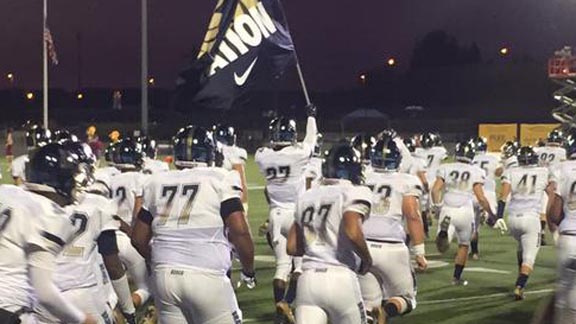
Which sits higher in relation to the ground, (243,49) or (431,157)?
(243,49)

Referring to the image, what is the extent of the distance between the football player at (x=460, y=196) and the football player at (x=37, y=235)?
757cm

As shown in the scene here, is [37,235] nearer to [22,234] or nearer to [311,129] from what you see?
[22,234]

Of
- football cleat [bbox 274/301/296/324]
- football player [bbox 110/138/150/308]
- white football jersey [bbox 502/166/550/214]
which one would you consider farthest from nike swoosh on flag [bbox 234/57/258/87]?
football cleat [bbox 274/301/296/324]

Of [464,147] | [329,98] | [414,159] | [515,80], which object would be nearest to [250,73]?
[414,159]

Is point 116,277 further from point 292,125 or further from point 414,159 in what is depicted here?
point 414,159

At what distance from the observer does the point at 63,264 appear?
234 inches

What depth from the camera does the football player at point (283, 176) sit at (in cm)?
1052

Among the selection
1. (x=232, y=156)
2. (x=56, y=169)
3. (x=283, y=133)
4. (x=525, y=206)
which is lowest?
(x=525, y=206)

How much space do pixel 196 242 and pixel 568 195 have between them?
302 cm

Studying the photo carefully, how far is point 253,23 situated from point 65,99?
Answer: 80.3 metres

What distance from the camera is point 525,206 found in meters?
11.8

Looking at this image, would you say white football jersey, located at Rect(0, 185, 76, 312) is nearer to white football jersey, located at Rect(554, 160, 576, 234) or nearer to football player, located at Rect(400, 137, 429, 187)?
white football jersey, located at Rect(554, 160, 576, 234)

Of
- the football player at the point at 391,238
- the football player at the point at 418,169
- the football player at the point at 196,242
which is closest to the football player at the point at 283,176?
the football player at the point at 391,238

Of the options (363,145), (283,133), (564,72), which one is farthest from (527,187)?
(564,72)
